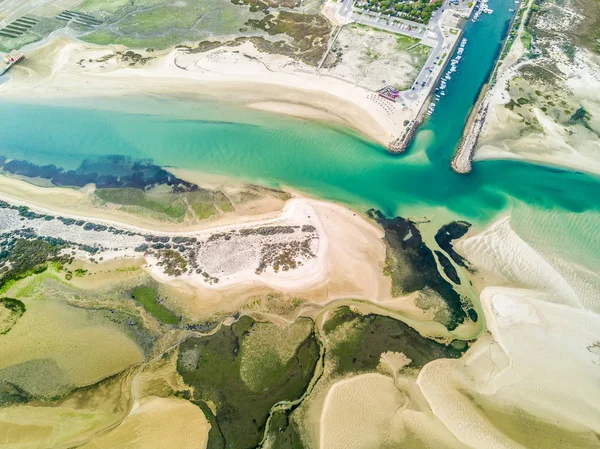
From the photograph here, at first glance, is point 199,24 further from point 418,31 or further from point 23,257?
point 23,257

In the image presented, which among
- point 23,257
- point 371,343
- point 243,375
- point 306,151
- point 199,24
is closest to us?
point 243,375

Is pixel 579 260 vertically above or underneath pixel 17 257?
above

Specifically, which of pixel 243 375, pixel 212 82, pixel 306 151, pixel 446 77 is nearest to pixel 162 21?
pixel 212 82

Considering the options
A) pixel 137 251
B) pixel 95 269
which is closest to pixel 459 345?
pixel 137 251

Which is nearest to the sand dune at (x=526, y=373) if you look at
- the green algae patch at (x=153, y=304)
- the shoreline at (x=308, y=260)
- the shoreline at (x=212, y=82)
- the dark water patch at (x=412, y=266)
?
the dark water patch at (x=412, y=266)

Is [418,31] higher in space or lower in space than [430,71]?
higher

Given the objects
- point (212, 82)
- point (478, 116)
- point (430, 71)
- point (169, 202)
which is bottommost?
point (169, 202)

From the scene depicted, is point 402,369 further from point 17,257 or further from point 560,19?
point 560,19
